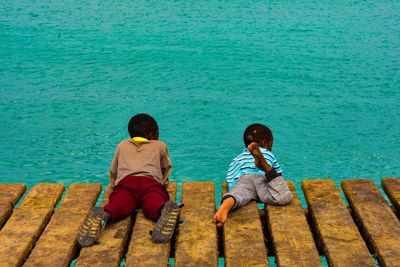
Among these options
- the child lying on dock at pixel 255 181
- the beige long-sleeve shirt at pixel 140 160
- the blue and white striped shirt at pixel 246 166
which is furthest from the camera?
the blue and white striped shirt at pixel 246 166

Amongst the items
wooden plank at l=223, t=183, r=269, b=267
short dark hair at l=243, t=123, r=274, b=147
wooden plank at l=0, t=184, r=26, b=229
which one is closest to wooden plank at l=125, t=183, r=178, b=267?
wooden plank at l=223, t=183, r=269, b=267

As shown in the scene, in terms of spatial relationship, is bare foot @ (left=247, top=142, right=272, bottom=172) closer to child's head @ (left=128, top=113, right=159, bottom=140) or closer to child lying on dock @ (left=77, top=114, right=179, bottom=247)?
child lying on dock @ (left=77, top=114, right=179, bottom=247)

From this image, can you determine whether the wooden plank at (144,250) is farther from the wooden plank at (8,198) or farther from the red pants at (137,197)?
the wooden plank at (8,198)

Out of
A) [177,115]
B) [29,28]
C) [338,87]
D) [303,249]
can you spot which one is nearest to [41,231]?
[303,249]

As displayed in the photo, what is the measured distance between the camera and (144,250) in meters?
3.33

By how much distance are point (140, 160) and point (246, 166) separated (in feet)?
2.12

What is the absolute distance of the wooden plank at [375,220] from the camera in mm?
3326

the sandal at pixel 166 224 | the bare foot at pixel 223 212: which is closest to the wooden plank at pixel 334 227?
the bare foot at pixel 223 212

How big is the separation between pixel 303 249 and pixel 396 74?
6.71 metres

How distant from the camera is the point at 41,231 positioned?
3.66 m

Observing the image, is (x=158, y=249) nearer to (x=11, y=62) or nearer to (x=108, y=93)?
(x=108, y=93)

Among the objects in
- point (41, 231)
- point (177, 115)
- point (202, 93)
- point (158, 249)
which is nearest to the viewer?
point (158, 249)

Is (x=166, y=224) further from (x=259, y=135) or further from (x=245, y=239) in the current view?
(x=259, y=135)

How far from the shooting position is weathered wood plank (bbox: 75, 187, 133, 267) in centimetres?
323
